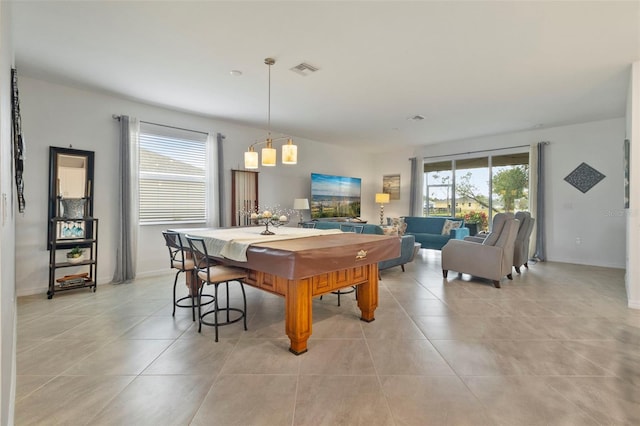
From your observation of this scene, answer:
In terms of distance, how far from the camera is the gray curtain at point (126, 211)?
4.39 m

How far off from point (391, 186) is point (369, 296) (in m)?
6.13

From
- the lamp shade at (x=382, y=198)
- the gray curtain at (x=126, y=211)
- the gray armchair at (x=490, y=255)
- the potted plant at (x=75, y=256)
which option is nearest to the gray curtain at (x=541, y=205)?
the gray armchair at (x=490, y=255)

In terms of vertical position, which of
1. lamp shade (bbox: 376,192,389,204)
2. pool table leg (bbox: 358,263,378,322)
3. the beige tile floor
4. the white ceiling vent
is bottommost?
the beige tile floor

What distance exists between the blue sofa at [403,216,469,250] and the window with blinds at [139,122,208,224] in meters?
4.66

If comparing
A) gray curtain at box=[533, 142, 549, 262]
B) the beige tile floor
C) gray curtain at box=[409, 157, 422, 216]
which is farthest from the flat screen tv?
gray curtain at box=[533, 142, 549, 262]

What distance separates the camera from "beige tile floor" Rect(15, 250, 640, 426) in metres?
1.68

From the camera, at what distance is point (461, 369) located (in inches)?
83.0

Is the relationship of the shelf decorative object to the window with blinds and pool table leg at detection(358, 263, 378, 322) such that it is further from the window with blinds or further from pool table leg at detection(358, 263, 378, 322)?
pool table leg at detection(358, 263, 378, 322)

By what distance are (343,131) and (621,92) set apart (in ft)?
14.2

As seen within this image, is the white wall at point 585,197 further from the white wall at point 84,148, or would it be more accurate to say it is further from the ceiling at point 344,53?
the white wall at point 84,148

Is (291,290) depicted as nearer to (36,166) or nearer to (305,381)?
→ (305,381)

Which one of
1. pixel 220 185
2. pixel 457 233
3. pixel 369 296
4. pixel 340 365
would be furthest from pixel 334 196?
pixel 340 365

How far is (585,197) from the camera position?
5793 mm

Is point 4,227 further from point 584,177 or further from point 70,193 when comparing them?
point 584,177
